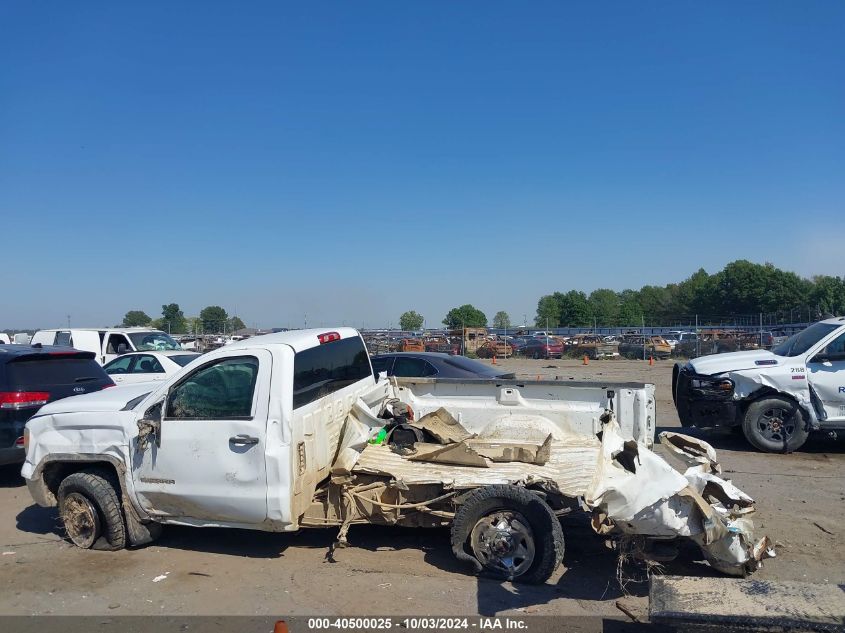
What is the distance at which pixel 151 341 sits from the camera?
1812cm

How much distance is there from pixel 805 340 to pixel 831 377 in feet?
2.68

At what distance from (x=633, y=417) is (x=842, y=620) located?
321cm

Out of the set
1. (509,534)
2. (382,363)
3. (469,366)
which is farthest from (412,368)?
(509,534)

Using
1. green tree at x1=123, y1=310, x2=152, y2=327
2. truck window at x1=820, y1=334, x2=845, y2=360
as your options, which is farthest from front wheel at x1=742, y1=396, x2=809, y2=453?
green tree at x1=123, y1=310, x2=152, y2=327

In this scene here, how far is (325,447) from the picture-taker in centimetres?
584

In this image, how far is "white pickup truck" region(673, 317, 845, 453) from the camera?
9648 mm

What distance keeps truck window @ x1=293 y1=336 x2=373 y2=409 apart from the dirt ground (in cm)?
136

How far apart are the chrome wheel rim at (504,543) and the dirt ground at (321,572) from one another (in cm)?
14

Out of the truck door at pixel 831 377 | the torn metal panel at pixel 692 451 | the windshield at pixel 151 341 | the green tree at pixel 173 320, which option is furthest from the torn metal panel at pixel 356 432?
the green tree at pixel 173 320

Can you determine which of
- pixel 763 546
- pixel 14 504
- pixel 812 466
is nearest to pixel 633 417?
pixel 763 546

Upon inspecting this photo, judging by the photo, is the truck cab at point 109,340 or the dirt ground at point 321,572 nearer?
the dirt ground at point 321,572

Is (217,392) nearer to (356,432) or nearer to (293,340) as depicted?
(293,340)

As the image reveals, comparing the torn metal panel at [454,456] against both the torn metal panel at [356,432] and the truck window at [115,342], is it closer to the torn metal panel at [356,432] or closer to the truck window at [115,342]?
the torn metal panel at [356,432]

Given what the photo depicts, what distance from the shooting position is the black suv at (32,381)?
8219 millimetres
